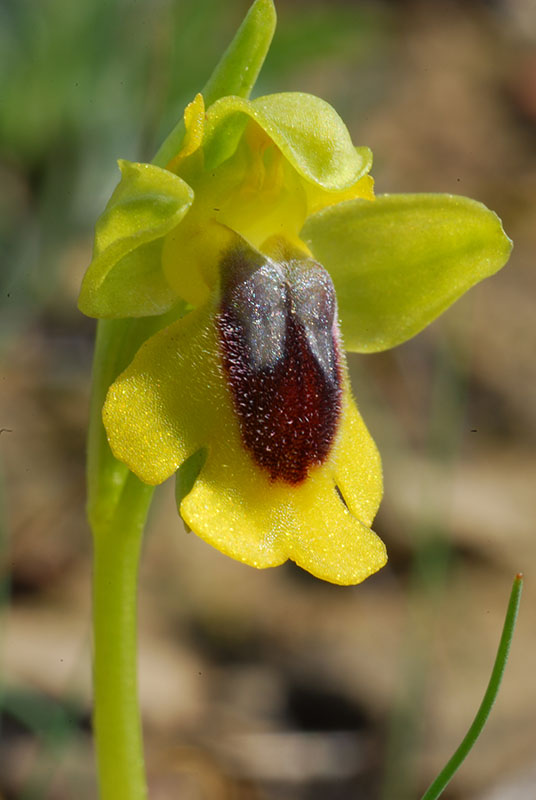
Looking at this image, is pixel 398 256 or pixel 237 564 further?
pixel 237 564

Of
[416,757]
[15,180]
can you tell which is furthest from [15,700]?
[15,180]

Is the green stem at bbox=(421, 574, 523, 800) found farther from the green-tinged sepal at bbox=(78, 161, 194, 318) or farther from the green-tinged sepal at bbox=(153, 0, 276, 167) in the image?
the green-tinged sepal at bbox=(153, 0, 276, 167)

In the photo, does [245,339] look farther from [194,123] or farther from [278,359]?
[194,123]

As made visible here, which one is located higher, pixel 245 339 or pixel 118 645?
pixel 245 339

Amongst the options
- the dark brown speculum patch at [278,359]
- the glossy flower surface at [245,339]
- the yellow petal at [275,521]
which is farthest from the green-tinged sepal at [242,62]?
the yellow petal at [275,521]

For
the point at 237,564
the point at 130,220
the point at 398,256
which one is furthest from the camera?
the point at 237,564

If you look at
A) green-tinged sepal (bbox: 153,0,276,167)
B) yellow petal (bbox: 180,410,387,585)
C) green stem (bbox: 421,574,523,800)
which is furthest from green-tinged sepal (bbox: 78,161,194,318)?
green stem (bbox: 421,574,523,800)

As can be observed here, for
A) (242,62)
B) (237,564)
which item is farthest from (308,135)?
(237,564)

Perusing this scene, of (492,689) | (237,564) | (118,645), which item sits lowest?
(237,564)
